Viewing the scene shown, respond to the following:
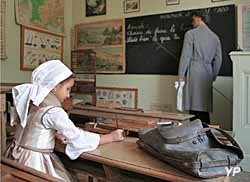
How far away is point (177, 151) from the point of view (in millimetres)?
1023

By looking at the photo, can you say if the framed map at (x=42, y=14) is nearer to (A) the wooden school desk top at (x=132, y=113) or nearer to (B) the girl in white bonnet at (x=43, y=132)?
(A) the wooden school desk top at (x=132, y=113)

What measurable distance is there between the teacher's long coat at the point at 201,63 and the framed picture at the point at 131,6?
1133 mm

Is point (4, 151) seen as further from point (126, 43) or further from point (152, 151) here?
point (126, 43)

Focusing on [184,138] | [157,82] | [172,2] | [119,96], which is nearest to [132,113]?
[184,138]

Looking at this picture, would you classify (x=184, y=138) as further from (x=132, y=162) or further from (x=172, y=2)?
(x=172, y=2)

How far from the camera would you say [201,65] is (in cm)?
357

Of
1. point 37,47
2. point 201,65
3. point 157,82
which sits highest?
point 37,47

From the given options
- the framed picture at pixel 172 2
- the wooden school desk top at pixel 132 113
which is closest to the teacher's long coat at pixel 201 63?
the framed picture at pixel 172 2

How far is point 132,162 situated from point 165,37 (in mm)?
3263

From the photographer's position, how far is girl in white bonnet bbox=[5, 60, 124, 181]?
4.65ft

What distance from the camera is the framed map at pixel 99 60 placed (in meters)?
4.70

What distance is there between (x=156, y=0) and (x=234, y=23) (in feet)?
3.74

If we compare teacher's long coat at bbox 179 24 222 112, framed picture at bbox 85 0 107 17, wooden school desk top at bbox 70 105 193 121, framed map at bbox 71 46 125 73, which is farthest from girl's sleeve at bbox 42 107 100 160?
framed picture at bbox 85 0 107 17

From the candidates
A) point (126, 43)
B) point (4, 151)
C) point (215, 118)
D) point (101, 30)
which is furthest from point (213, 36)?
point (4, 151)
